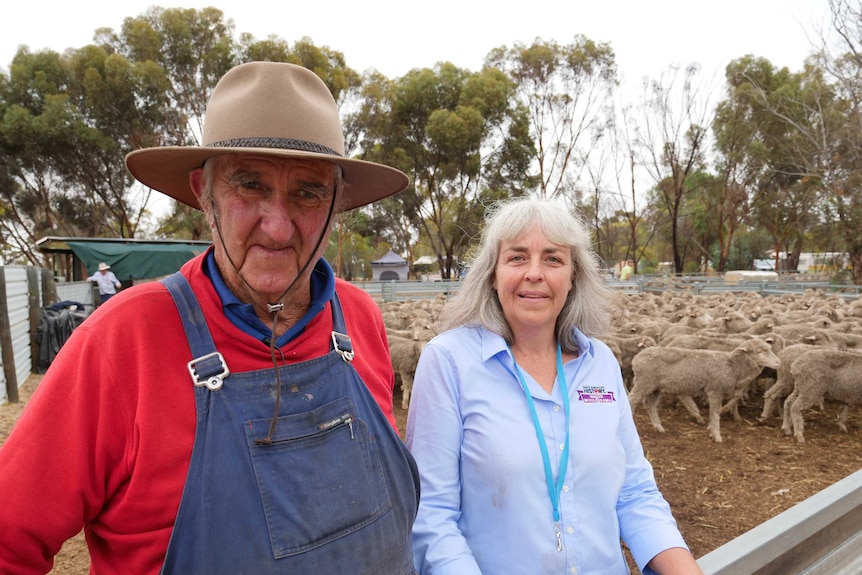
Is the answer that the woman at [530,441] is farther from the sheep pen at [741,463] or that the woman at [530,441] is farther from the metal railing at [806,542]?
the sheep pen at [741,463]

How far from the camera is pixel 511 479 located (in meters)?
1.68

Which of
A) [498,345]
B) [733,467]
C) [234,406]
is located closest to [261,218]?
[234,406]

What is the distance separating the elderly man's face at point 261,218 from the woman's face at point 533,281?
90cm

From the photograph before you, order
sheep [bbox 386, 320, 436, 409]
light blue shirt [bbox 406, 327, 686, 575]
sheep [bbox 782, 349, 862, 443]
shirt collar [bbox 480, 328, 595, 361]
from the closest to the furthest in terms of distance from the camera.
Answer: light blue shirt [bbox 406, 327, 686, 575]
shirt collar [bbox 480, 328, 595, 361]
sheep [bbox 782, 349, 862, 443]
sheep [bbox 386, 320, 436, 409]

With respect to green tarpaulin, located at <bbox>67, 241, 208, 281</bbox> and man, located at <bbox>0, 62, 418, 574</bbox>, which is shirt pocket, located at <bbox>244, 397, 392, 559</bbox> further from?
green tarpaulin, located at <bbox>67, 241, 208, 281</bbox>

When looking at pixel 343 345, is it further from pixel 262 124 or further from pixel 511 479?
pixel 511 479

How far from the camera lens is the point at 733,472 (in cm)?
539

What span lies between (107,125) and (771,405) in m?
26.7

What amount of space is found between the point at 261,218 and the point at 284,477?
63 cm

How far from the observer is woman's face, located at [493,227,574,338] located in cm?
198

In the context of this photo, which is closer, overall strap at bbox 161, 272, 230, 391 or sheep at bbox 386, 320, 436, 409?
overall strap at bbox 161, 272, 230, 391

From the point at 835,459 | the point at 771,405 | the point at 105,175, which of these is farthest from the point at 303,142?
the point at 105,175

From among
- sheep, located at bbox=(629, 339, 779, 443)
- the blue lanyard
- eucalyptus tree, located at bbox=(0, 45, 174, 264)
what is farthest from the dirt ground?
eucalyptus tree, located at bbox=(0, 45, 174, 264)

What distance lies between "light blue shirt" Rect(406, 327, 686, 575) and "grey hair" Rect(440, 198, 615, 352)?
0.23 meters
